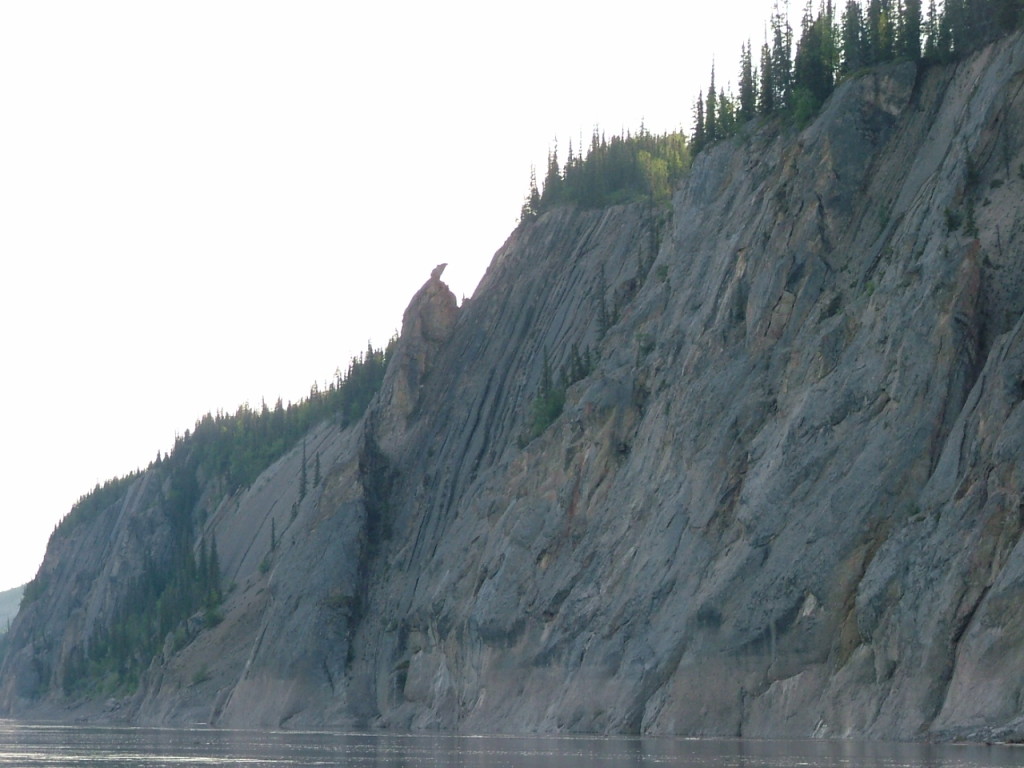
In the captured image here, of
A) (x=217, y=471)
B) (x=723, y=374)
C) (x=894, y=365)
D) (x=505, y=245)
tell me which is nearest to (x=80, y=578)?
(x=217, y=471)

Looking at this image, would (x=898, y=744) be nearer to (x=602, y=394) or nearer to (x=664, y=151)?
(x=602, y=394)

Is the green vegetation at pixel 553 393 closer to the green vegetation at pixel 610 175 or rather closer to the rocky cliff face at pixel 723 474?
the rocky cliff face at pixel 723 474

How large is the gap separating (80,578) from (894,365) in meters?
161

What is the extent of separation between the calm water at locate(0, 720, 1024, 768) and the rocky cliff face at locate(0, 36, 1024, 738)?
3710 millimetres

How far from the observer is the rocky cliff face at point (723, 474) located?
51312mm

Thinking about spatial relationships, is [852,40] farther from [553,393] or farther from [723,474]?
[553,393]

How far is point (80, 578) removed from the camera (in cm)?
19950

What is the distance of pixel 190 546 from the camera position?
563ft

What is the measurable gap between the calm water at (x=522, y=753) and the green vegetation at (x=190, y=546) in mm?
68833

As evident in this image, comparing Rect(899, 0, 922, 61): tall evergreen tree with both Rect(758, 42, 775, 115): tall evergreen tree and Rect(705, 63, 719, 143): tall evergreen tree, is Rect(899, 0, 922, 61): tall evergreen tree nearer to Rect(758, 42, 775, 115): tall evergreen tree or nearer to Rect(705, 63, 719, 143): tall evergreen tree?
Rect(758, 42, 775, 115): tall evergreen tree

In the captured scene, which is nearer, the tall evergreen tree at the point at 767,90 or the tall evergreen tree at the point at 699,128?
the tall evergreen tree at the point at 767,90

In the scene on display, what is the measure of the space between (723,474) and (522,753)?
68.0 ft

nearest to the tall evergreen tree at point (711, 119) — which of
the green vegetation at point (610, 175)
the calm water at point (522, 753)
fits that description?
the green vegetation at point (610, 175)

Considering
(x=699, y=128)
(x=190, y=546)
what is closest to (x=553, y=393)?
(x=699, y=128)
